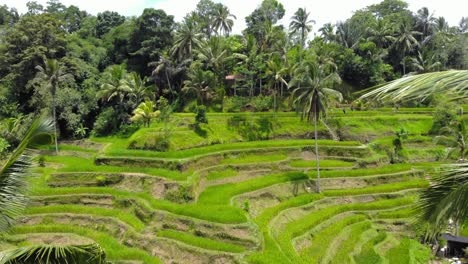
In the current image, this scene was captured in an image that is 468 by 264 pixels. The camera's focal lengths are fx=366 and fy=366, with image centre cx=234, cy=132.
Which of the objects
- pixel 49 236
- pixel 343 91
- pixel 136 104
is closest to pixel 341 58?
pixel 343 91

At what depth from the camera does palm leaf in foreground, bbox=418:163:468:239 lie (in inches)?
148

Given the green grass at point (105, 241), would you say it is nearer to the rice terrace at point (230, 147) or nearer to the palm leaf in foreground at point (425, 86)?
the rice terrace at point (230, 147)

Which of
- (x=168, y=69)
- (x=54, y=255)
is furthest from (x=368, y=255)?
(x=168, y=69)

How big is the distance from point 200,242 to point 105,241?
16.2 ft

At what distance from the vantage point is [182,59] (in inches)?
1933

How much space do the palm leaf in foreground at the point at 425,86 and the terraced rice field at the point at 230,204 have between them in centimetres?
1179

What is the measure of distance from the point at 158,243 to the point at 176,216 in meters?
2.21

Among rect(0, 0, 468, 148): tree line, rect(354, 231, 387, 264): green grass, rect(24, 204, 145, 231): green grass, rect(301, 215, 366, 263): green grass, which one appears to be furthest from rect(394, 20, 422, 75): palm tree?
rect(24, 204, 145, 231): green grass

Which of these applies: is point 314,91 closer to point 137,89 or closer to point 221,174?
point 221,174

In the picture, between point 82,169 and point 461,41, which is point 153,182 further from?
point 461,41

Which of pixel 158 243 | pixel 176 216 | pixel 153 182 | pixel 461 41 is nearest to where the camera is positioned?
pixel 158 243

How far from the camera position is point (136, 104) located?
42.2 m

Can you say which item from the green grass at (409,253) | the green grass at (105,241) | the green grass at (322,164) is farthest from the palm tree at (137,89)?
the green grass at (409,253)

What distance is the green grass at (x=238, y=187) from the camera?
2448cm
